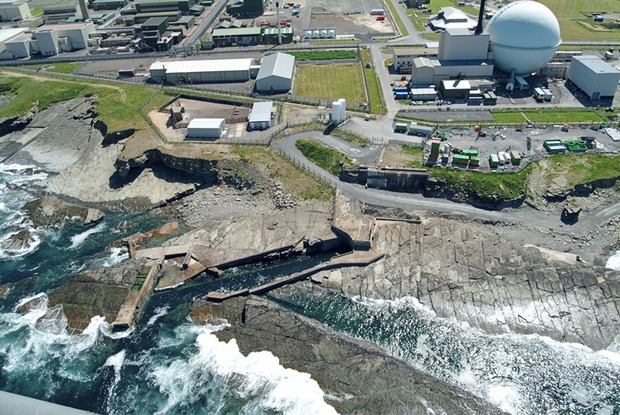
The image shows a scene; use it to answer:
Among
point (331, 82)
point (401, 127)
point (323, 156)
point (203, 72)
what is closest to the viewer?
point (323, 156)

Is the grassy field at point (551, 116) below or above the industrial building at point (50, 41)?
below

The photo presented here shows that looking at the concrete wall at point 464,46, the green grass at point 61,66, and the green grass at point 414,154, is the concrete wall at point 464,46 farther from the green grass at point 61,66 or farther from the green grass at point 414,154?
the green grass at point 61,66

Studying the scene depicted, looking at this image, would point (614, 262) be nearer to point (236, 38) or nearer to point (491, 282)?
point (491, 282)

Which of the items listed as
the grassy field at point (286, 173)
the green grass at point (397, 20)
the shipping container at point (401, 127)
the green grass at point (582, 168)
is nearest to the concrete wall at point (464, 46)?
the shipping container at point (401, 127)

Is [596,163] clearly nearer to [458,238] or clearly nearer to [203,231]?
[458,238]

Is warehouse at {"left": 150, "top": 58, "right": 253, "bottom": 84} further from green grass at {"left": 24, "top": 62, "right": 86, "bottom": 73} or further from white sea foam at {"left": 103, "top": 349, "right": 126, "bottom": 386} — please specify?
white sea foam at {"left": 103, "top": 349, "right": 126, "bottom": 386}

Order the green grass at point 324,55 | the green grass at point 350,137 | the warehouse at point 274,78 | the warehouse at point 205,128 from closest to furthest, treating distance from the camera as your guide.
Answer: the green grass at point 350,137 → the warehouse at point 205,128 → the warehouse at point 274,78 → the green grass at point 324,55

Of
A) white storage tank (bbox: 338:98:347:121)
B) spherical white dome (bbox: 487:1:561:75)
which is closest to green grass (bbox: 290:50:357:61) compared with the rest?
spherical white dome (bbox: 487:1:561:75)

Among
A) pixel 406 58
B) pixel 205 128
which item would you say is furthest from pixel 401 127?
pixel 205 128
